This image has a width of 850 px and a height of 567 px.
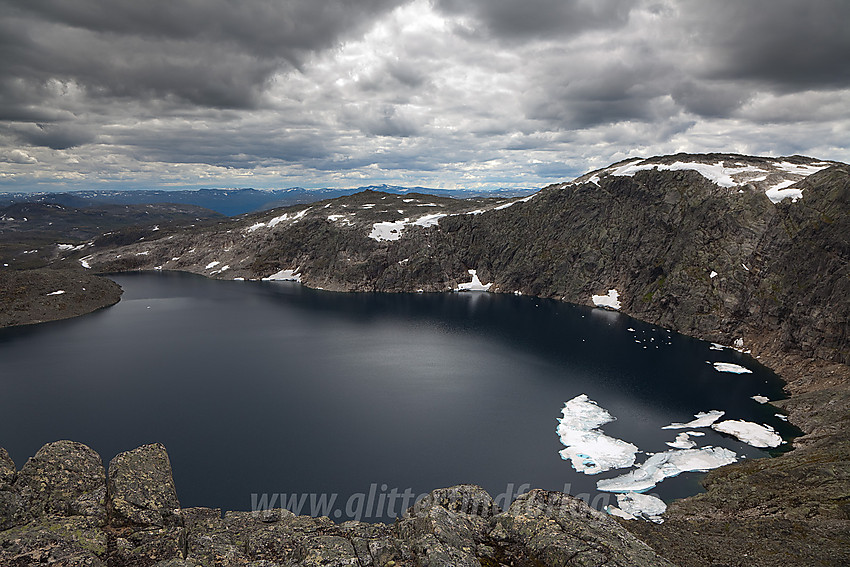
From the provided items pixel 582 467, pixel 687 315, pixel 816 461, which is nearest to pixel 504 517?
pixel 582 467

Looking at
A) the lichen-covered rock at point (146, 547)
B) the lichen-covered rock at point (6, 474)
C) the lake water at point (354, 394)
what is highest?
the lichen-covered rock at point (6, 474)

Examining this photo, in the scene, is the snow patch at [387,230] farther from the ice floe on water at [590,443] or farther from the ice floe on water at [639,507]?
the ice floe on water at [639,507]

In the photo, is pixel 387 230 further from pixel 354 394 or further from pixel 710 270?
pixel 354 394

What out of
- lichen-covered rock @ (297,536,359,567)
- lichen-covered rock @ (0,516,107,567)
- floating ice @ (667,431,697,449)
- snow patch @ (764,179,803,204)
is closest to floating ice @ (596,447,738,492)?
floating ice @ (667,431,697,449)

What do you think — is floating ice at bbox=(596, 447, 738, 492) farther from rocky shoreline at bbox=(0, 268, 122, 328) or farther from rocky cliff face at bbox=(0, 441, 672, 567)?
rocky shoreline at bbox=(0, 268, 122, 328)

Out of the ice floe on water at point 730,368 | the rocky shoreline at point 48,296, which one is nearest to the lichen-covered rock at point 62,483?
the ice floe on water at point 730,368

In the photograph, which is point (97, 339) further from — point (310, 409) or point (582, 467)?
point (582, 467)
